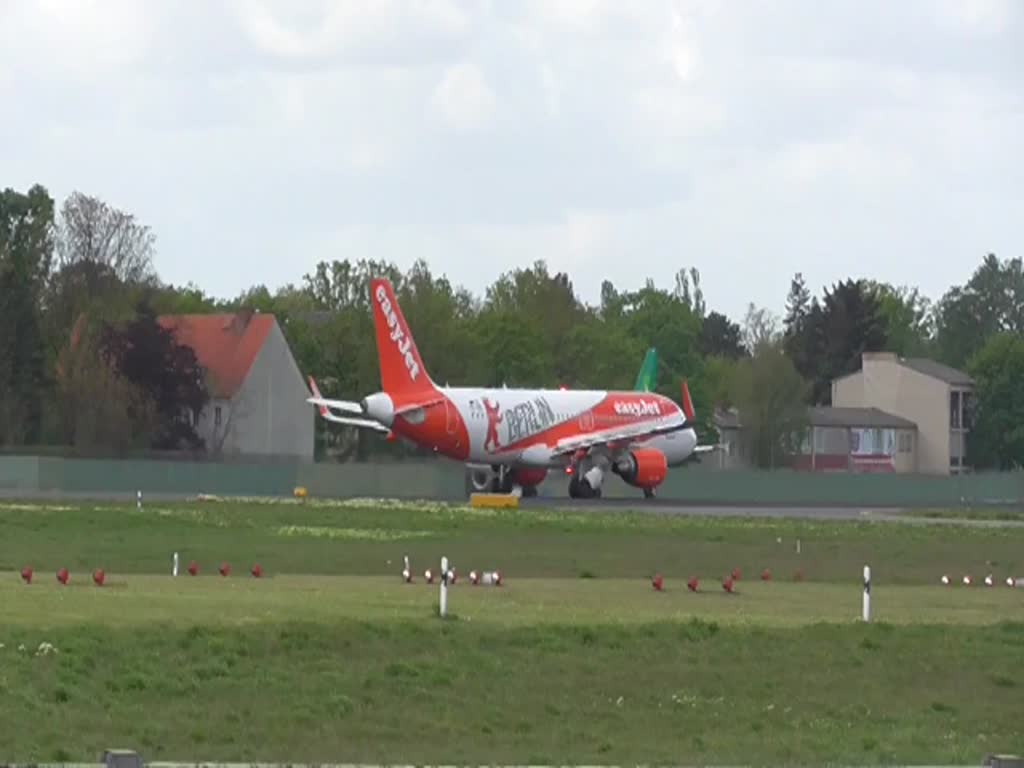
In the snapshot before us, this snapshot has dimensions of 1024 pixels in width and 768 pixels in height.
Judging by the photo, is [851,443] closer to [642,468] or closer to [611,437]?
[642,468]

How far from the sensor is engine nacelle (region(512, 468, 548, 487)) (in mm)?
92125

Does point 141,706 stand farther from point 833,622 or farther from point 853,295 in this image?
point 853,295

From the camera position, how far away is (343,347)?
5022 inches

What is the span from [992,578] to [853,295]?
426 feet

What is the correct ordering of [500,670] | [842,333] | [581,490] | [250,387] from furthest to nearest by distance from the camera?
[842,333] < [250,387] < [581,490] < [500,670]

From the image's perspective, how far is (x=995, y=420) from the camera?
146 meters

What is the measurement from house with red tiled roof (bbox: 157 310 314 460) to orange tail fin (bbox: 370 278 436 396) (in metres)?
29.9

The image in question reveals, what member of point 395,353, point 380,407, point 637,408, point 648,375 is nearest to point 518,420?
→ point 395,353

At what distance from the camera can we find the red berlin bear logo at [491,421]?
88.4 m

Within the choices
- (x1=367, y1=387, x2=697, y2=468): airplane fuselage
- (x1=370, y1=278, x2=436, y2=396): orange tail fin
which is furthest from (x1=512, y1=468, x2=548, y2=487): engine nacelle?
(x1=370, y1=278, x2=436, y2=396): orange tail fin

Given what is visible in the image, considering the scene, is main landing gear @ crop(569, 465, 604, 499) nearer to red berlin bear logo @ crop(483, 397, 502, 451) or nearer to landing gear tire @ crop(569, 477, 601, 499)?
landing gear tire @ crop(569, 477, 601, 499)

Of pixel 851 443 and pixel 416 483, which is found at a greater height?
pixel 851 443

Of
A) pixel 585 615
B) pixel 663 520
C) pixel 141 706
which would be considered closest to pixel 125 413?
pixel 663 520

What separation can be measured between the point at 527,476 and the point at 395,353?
8942 millimetres
